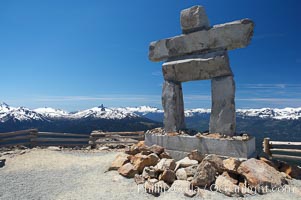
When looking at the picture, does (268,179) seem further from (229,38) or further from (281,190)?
(229,38)

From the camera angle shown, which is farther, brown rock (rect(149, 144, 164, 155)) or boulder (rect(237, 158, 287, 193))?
brown rock (rect(149, 144, 164, 155))

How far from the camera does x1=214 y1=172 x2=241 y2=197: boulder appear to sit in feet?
20.7

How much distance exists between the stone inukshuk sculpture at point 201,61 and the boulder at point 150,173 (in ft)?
7.65

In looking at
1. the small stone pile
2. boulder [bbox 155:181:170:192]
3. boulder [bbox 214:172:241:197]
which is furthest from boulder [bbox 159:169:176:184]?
boulder [bbox 214:172:241:197]

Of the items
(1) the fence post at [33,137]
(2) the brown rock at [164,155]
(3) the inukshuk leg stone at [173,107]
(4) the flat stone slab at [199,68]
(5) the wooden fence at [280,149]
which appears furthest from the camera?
(1) the fence post at [33,137]

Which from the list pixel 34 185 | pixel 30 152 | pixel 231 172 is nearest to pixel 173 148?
pixel 231 172

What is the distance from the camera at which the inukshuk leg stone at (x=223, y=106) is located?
824 centimetres

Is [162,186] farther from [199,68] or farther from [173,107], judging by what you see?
[199,68]

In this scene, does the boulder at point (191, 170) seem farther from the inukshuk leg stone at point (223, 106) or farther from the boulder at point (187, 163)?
the inukshuk leg stone at point (223, 106)

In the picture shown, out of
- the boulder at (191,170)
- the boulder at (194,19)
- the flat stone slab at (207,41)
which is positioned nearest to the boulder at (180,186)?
the boulder at (191,170)

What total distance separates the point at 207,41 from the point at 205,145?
3718mm

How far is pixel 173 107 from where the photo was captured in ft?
31.3

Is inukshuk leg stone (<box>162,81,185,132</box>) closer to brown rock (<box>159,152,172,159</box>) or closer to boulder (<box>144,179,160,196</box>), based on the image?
brown rock (<box>159,152,172,159</box>)

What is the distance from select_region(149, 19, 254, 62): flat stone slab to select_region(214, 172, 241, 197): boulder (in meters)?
4.31
